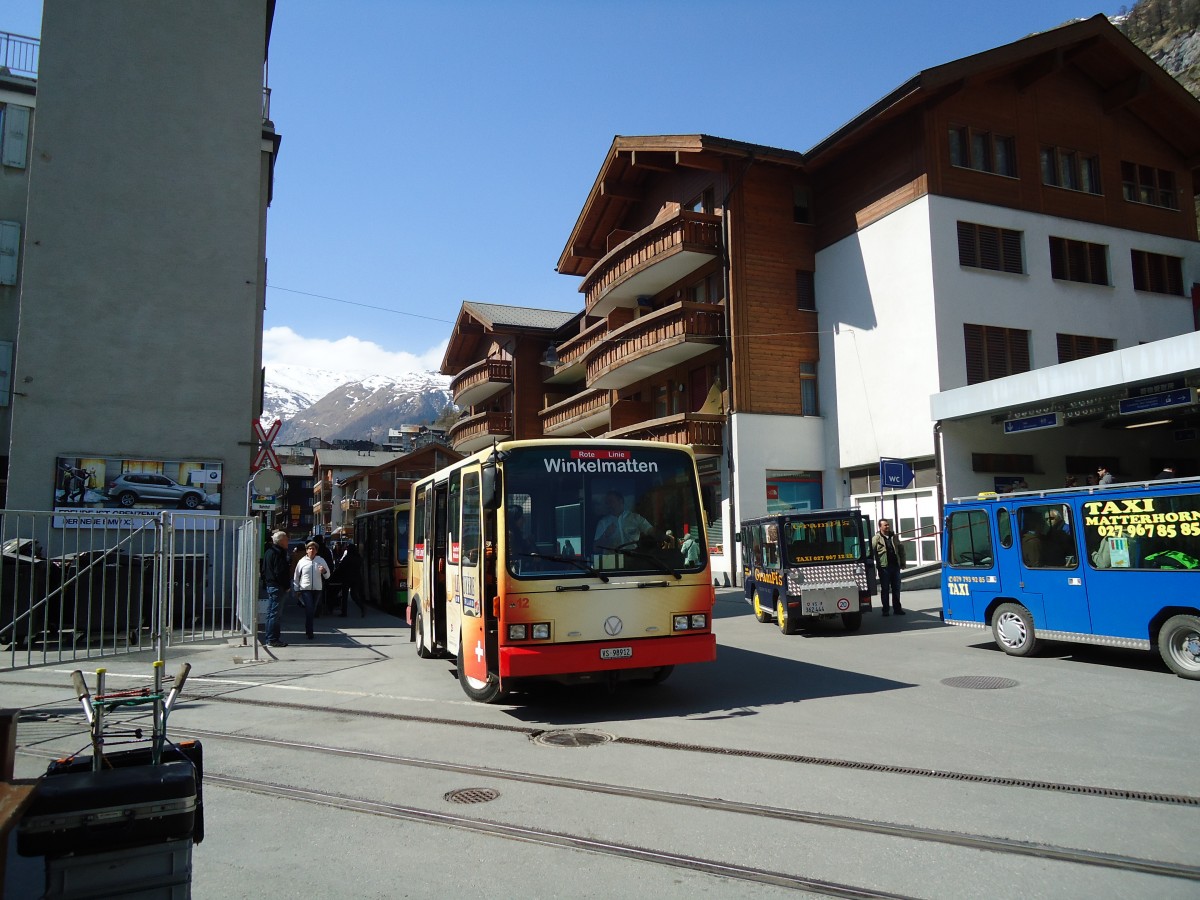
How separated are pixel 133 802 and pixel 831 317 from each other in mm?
26225

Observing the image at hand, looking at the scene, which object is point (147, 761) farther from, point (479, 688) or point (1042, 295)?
point (1042, 295)

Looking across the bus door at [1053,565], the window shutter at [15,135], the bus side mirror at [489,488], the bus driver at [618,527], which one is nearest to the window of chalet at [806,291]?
the bus door at [1053,565]

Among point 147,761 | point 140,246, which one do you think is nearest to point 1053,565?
point 147,761

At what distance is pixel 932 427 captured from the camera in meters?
22.9

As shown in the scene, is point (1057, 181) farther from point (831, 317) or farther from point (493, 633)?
point (493, 633)

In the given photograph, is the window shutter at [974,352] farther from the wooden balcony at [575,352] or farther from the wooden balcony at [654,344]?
the wooden balcony at [575,352]

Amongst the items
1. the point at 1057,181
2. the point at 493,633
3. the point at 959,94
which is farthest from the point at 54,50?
the point at 1057,181

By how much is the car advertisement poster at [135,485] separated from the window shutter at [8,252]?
5.58 m

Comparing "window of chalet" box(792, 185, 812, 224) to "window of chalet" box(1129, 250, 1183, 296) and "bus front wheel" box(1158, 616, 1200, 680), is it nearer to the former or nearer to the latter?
"window of chalet" box(1129, 250, 1183, 296)

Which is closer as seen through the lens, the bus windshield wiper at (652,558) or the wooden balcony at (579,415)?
the bus windshield wiper at (652,558)

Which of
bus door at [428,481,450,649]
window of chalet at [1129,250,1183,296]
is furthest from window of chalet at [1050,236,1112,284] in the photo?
bus door at [428,481,450,649]

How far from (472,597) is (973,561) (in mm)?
7785

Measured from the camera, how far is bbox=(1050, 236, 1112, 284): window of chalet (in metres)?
25.9

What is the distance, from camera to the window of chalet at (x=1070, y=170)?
26.4 meters
